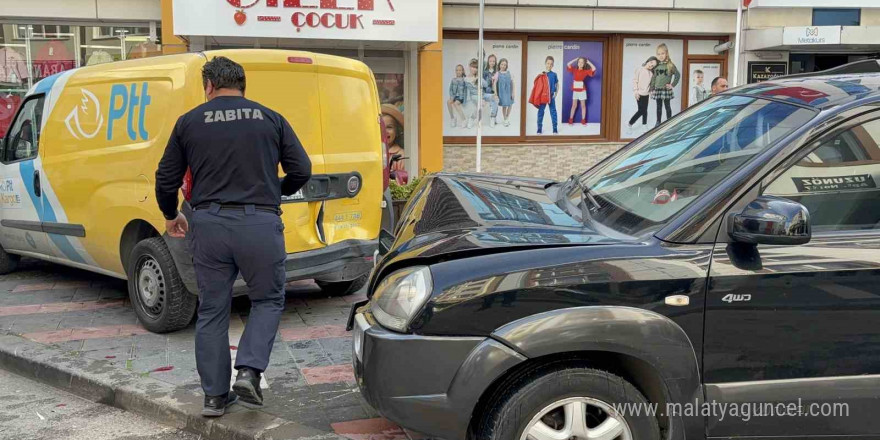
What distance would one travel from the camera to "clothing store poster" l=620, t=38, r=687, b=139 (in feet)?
44.4

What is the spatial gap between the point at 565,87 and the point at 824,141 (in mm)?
10592

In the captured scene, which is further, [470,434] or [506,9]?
[506,9]

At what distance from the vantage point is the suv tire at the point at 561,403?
9.36 ft

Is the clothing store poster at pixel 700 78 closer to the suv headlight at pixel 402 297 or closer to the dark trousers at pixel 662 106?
the dark trousers at pixel 662 106

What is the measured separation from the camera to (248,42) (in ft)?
37.2

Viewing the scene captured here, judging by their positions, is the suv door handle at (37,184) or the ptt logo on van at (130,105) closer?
the ptt logo on van at (130,105)

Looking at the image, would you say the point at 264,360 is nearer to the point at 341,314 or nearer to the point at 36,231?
the point at 341,314

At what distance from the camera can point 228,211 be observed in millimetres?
3695

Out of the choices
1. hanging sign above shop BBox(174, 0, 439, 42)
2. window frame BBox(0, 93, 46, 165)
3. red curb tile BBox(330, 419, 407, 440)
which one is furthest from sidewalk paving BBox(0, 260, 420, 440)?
hanging sign above shop BBox(174, 0, 439, 42)

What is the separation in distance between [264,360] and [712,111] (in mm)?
2518

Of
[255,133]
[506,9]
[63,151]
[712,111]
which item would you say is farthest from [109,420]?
[506,9]

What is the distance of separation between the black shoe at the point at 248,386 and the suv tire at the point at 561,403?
1347 millimetres

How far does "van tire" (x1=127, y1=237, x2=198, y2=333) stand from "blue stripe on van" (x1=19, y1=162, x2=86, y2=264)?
102 centimetres

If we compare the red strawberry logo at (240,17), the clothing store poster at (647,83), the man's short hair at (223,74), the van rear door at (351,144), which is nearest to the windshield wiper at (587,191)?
the man's short hair at (223,74)
